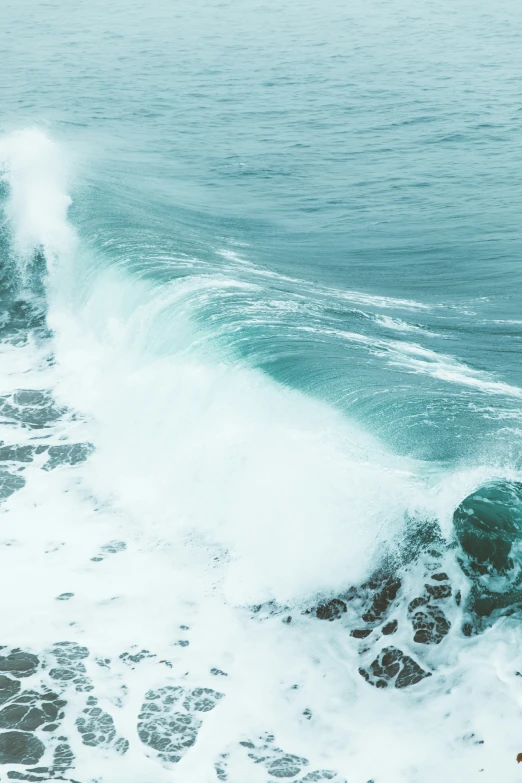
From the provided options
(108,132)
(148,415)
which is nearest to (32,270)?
(148,415)

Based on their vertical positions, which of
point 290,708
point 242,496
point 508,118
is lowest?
point 290,708

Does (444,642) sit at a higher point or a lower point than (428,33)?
lower

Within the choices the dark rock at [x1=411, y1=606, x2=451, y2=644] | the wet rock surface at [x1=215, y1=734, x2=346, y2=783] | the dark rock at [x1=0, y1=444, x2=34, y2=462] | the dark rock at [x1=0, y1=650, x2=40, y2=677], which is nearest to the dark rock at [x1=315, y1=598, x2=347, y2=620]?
the dark rock at [x1=411, y1=606, x2=451, y2=644]

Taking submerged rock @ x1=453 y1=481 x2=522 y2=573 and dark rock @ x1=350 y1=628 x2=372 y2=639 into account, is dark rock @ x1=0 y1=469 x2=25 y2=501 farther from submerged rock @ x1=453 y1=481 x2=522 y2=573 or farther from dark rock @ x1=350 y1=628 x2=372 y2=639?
submerged rock @ x1=453 y1=481 x2=522 y2=573

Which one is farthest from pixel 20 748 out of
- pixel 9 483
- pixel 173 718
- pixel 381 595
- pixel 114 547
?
pixel 9 483

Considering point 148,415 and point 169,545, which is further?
point 148,415

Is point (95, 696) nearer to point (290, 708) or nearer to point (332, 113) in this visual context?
point (290, 708)

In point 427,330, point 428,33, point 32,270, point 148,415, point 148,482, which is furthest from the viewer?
point 428,33

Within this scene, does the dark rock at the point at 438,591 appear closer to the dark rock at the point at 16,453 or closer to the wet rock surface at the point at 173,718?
the wet rock surface at the point at 173,718

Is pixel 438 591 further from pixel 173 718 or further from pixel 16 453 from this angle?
pixel 16 453
